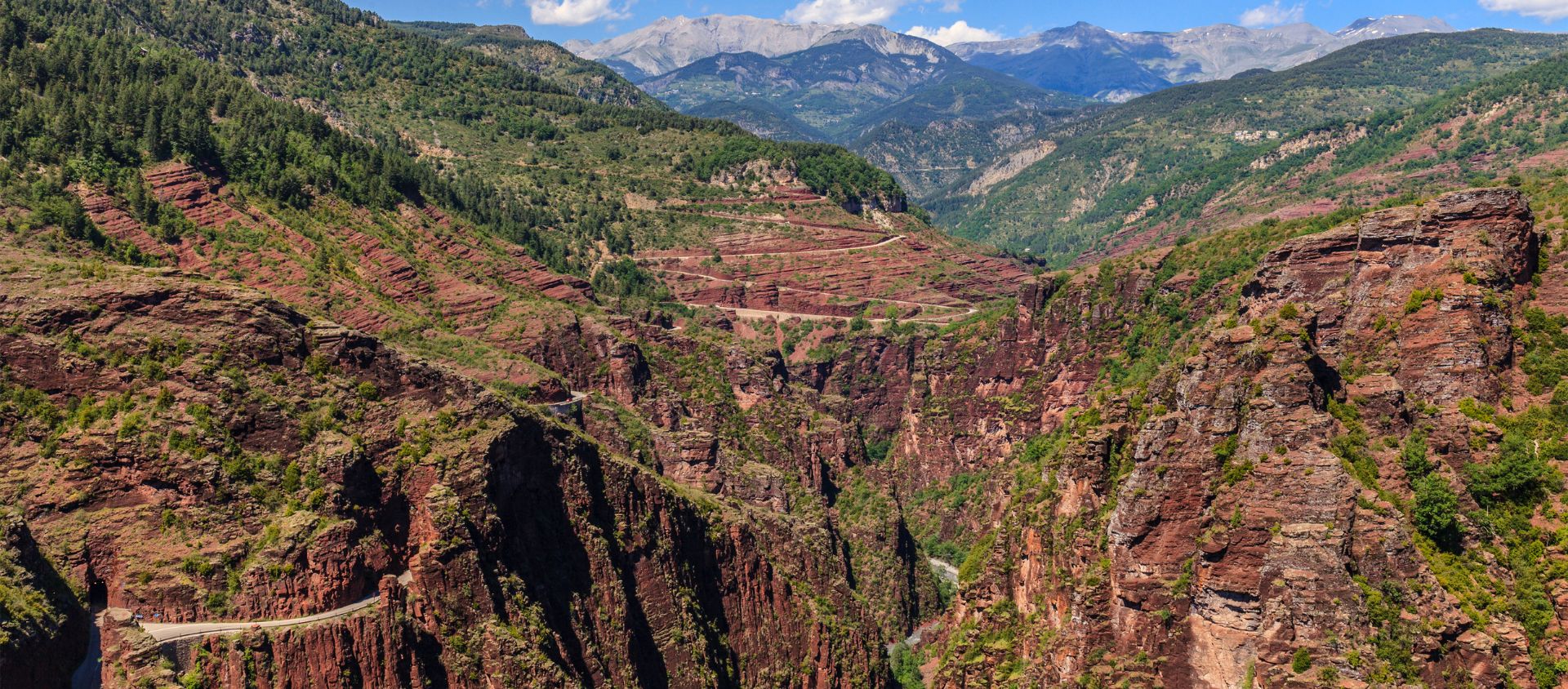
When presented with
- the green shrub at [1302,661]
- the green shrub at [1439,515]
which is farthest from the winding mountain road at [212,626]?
the green shrub at [1439,515]

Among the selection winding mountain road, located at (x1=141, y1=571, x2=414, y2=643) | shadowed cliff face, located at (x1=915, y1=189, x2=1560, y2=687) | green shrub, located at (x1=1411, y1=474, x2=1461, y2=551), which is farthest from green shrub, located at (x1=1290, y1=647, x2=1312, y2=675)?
winding mountain road, located at (x1=141, y1=571, x2=414, y2=643)

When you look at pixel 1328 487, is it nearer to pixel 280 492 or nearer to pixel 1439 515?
pixel 1439 515

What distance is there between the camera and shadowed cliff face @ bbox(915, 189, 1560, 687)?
47031mm

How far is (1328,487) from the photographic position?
48.9 m

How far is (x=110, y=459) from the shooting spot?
47594mm

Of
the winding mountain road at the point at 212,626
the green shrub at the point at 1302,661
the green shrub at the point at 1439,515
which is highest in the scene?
the green shrub at the point at 1439,515

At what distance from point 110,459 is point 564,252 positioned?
5269 inches

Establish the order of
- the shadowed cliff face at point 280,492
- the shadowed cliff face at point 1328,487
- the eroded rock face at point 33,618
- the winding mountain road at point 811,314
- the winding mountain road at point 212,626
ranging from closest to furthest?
the eroded rock face at point 33,618
the winding mountain road at point 212,626
the shadowed cliff face at point 280,492
the shadowed cliff face at point 1328,487
the winding mountain road at point 811,314

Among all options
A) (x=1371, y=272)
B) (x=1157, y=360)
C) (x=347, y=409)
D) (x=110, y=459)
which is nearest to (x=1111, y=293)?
(x=1157, y=360)

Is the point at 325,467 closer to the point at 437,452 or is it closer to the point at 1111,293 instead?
the point at 437,452

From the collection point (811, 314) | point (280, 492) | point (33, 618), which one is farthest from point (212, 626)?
point (811, 314)

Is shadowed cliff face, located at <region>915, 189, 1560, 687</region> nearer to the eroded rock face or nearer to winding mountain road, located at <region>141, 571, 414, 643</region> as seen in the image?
winding mountain road, located at <region>141, 571, 414, 643</region>

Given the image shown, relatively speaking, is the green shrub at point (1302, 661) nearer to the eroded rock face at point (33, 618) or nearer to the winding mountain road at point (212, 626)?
the winding mountain road at point (212, 626)

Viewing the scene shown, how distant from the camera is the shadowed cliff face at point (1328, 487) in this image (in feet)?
154
